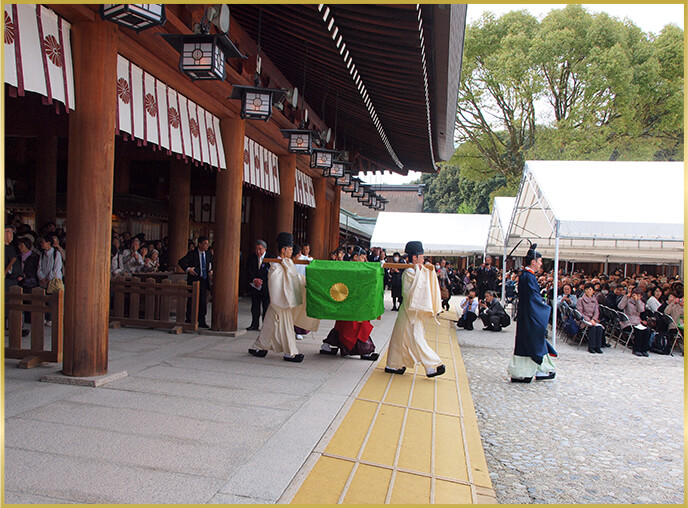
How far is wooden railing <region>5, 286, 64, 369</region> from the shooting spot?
5.25m

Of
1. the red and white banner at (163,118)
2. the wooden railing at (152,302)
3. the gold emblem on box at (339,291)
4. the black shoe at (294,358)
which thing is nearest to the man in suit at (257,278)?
the wooden railing at (152,302)

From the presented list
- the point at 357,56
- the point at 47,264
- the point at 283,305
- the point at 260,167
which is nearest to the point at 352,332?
the point at 283,305

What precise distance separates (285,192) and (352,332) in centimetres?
532

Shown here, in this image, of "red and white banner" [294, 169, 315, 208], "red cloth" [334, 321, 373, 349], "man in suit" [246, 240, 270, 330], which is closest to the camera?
"red cloth" [334, 321, 373, 349]

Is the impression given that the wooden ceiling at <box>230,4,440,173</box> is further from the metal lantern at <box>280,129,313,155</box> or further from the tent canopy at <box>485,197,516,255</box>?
the tent canopy at <box>485,197,516,255</box>

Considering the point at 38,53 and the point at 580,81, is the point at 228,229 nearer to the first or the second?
the point at 38,53

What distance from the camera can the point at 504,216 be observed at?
16359mm

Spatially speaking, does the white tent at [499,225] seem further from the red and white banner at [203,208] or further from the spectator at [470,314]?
the red and white banner at [203,208]

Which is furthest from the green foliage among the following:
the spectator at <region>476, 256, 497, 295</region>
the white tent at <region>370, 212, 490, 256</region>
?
the spectator at <region>476, 256, 497, 295</region>

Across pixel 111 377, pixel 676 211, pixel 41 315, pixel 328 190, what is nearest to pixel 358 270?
pixel 111 377

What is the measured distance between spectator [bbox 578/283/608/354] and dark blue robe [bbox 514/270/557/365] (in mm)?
3447

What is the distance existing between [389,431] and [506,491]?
102cm

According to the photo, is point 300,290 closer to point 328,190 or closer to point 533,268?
point 533,268

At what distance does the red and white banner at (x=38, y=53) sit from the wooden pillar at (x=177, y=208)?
6660mm
